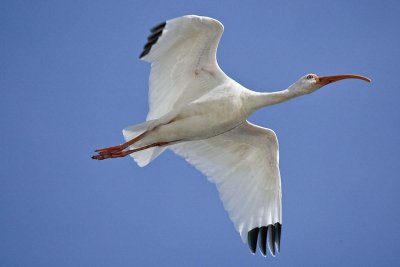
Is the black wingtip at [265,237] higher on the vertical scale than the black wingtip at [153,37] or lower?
lower

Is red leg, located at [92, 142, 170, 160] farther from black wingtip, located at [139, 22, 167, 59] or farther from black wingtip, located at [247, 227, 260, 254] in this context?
black wingtip, located at [247, 227, 260, 254]

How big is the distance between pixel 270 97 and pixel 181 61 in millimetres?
1731

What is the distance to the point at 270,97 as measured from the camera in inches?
465

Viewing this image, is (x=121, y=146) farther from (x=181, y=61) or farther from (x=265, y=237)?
(x=265, y=237)

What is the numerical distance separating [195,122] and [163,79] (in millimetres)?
996

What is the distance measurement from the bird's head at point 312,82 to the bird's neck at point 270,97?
0.22ft

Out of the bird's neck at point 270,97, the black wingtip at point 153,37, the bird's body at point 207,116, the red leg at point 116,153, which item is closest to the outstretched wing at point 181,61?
the black wingtip at point 153,37

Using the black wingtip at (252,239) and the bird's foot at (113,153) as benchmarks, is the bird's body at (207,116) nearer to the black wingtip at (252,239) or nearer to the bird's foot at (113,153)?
the bird's foot at (113,153)

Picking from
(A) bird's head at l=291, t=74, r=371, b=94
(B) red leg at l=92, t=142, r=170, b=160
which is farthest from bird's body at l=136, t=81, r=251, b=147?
(A) bird's head at l=291, t=74, r=371, b=94

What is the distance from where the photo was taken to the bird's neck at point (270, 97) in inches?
461

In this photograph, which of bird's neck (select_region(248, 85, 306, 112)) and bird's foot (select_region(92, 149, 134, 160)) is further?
bird's foot (select_region(92, 149, 134, 160))

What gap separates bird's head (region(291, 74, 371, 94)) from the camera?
12008 millimetres

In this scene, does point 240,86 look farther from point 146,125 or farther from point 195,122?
point 146,125

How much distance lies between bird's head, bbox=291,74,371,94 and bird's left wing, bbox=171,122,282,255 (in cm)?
123
